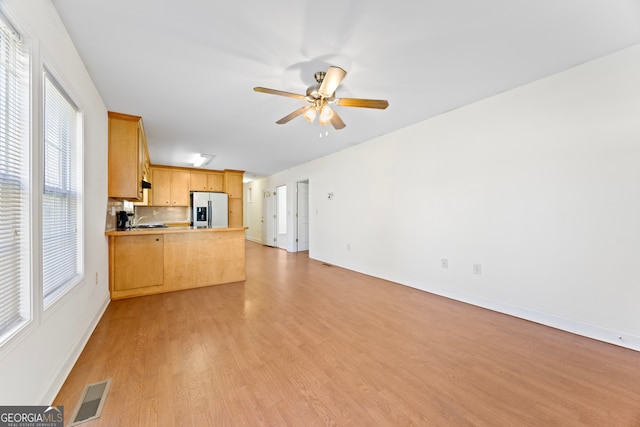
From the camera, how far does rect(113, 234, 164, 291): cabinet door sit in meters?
3.24

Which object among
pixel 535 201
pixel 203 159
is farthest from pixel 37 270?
pixel 203 159

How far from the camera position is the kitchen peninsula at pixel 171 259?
10.7ft

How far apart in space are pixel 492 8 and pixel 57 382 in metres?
3.70

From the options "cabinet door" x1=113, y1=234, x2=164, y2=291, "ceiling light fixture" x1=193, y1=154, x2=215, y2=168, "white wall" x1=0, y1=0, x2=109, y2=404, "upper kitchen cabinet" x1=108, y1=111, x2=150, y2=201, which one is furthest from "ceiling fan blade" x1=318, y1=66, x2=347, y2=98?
"ceiling light fixture" x1=193, y1=154, x2=215, y2=168

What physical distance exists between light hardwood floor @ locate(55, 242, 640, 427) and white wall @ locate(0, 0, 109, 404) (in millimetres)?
201

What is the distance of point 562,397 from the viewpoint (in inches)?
61.2

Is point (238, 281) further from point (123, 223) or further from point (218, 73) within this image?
point (218, 73)

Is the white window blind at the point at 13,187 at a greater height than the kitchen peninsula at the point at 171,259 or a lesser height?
greater

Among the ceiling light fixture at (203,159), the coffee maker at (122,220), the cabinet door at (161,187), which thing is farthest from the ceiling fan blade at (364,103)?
the cabinet door at (161,187)

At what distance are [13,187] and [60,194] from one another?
727 millimetres

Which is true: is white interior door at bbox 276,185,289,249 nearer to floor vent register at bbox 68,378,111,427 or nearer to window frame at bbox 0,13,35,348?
floor vent register at bbox 68,378,111,427

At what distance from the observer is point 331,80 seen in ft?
6.56

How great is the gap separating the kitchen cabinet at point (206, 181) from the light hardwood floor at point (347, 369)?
461 centimetres

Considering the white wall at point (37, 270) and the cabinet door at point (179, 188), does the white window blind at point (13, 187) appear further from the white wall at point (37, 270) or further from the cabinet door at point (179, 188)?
the cabinet door at point (179, 188)
